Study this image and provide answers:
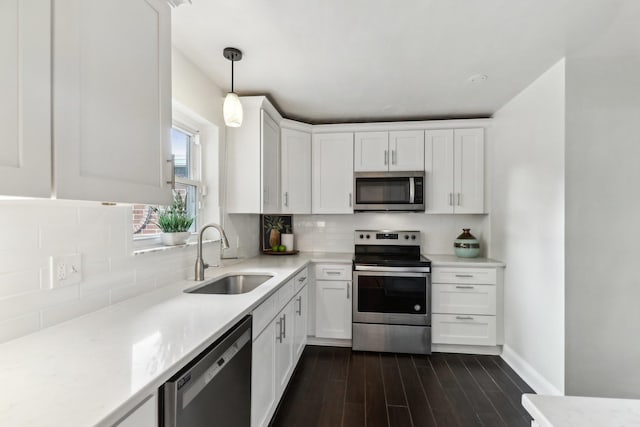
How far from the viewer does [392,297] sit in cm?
297

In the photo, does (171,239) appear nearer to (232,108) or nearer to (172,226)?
(172,226)

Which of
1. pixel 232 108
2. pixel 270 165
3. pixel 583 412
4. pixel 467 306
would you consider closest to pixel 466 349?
pixel 467 306

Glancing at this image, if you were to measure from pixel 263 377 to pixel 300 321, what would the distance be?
1.00m

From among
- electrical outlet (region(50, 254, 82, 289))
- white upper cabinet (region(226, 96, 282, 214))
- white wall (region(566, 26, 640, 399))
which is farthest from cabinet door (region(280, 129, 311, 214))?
white wall (region(566, 26, 640, 399))

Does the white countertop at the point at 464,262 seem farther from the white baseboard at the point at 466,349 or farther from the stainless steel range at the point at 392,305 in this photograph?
the white baseboard at the point at 466,349

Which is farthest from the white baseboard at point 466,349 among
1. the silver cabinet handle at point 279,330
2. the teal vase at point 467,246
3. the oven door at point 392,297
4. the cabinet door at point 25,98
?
the cabinet door at point 25,98

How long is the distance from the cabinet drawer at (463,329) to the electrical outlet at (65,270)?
9.15 feet

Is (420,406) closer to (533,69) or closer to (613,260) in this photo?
(613,260)

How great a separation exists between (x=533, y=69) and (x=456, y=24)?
94cm

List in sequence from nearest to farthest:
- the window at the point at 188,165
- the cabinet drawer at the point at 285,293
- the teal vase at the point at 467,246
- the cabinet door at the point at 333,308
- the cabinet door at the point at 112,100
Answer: the cabinet door at the point at 112,100, the cabinet drawer at the point at 285,293, the window at the point at 188,165, the cabinet door at the point at 333,308, the teal vase at the point at 467,246

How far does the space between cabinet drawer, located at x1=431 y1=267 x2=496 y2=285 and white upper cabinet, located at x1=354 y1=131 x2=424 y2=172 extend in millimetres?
1072

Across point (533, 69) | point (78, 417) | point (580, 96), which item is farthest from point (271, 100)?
point (78, 417)

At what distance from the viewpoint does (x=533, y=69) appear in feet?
7.46

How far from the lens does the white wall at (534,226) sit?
2.14m
